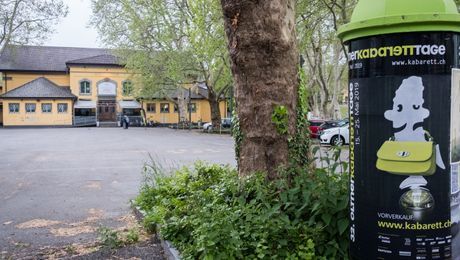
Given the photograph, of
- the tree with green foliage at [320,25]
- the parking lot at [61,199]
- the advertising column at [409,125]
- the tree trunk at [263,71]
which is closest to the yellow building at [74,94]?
the tree with green foliage at [320,25]

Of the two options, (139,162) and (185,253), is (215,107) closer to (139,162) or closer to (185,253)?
(139,162)

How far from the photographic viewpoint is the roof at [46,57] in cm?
6656

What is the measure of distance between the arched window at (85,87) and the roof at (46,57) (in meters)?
3.23

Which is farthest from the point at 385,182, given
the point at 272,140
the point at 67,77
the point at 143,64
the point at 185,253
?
the point at 67,77

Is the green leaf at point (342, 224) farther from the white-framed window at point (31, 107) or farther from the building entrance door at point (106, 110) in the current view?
the building entrance door at point (106, 110)

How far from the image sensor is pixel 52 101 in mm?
62781

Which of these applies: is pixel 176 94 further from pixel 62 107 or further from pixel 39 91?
pixel 39 91

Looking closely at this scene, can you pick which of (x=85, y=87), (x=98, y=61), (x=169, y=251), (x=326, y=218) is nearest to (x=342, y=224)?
(x=326, y=218)

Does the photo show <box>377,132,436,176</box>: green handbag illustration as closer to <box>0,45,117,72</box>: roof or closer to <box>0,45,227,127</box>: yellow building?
<box>0,45,227,127</box>: yellow building

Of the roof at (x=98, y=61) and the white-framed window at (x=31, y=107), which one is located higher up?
the roof at (x=98, y=61)

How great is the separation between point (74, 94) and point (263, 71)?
65.1 metres

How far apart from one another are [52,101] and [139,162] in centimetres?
5076

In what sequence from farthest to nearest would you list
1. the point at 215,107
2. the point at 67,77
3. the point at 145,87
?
1. the point at 67,77
2. the point at 145,87
3. the point at 215,107

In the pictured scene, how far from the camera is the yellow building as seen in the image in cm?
6234
